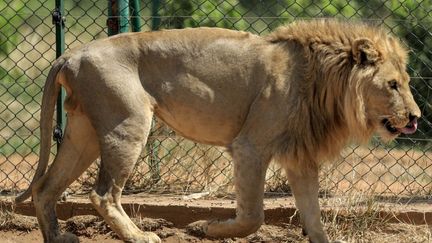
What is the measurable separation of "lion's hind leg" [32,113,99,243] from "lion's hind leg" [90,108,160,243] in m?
0.30

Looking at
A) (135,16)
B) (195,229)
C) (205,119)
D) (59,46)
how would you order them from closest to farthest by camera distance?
(205,119) < (195,229) < (59,46) < (135,16)

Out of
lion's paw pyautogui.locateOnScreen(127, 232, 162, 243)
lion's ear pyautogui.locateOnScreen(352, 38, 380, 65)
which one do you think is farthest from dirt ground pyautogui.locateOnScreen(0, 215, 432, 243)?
lion's ear pyautogui.locateOnScreen(352, 38, 380, 65)

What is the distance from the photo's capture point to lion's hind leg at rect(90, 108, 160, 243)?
19.0ft

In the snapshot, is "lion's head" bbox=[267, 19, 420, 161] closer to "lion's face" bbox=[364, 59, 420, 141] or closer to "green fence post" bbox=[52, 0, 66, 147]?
"lion's face" bbox=[364, 59, 420, 141]

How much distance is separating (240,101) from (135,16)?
1.68 metres

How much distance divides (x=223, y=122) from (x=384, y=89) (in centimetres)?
99

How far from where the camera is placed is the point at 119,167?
5.81 m

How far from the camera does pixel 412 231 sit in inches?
257

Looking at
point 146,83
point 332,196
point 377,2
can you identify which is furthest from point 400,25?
point 146,83

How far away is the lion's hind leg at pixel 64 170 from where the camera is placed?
237 inches

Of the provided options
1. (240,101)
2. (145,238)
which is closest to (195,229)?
(145,238)

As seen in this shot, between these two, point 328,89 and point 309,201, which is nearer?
point 328,89

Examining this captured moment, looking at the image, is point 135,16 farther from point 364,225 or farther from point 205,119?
point 364,225

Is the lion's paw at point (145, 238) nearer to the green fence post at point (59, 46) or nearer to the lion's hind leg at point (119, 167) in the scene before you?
the lion's hind leg at point (119, 167)
